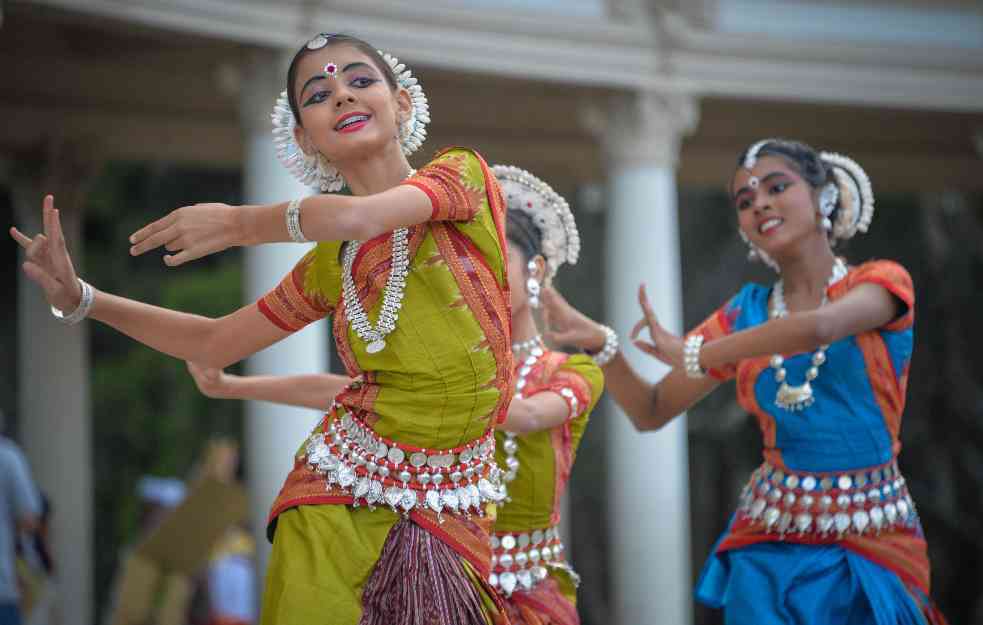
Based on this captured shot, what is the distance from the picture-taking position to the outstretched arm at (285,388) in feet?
10.9

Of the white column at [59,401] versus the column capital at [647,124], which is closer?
the column capital at [647,124]

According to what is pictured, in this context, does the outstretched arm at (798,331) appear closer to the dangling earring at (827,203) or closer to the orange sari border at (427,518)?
the dangling earring at (827,203)

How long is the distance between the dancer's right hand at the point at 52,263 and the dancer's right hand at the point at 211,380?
0.48m

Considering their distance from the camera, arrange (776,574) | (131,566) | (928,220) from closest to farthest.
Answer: (776,574) → (131,566) → (928,220)

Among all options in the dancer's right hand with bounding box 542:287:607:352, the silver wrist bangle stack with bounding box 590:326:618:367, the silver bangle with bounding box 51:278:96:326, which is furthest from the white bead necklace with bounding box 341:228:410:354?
the silver wrist bangle stack with bounding box 590:326:618:367

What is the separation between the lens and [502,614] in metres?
2.88

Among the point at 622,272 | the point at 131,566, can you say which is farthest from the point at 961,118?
the point at 131,566

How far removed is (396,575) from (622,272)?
246 inches

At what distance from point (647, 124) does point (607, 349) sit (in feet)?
16.1

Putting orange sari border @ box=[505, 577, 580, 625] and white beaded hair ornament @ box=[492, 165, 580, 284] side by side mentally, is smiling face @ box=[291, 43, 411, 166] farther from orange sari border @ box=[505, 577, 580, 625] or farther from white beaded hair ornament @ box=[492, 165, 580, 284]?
orange sari border @ box=[505, 577, 580, 625]

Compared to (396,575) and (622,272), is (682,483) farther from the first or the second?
(396,575)

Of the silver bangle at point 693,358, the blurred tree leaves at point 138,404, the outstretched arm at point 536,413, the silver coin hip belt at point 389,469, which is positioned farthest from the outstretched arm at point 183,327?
the blurred tree leaves at point 138,404

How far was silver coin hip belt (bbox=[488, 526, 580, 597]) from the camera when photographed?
12.1 feet

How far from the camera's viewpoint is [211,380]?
130 inches
